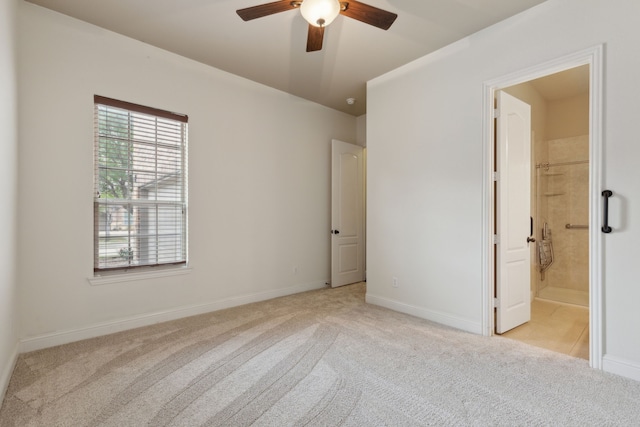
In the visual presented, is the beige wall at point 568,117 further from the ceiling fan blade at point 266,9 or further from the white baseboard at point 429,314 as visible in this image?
the ceiling fan blade at point 266,9

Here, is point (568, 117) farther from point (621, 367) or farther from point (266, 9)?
point (266, 9)

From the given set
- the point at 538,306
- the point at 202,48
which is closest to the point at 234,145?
the point at 202,48

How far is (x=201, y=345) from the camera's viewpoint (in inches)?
106

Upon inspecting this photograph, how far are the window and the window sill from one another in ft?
0.27

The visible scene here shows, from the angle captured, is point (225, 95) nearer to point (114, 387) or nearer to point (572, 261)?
point (114, 387)

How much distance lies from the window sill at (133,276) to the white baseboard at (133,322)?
381mm

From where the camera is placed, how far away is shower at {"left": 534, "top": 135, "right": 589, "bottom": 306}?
168 inches

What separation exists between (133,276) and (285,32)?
2.79 metres

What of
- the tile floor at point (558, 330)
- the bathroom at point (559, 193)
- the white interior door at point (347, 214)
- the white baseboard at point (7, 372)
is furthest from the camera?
the white interior door at point (347, 214)

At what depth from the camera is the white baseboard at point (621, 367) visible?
2.14 m

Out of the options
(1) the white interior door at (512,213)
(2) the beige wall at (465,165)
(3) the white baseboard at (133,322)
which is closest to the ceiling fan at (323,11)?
(2) the beige wall at (465,165)

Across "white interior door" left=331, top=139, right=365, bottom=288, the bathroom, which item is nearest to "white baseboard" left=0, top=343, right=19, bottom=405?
"white interior door" left=331, top=139, right=365, bottom=288

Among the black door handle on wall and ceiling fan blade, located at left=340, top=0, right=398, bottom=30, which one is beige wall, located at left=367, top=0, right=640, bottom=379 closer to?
the black door handle on wall

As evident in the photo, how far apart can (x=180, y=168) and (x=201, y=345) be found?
1.87 metres
